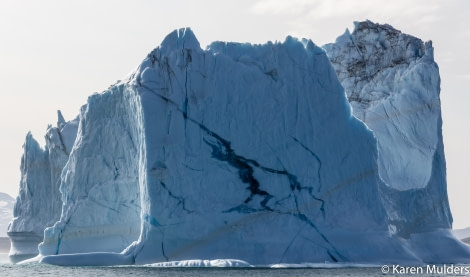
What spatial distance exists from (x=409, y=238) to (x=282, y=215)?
524 centimetres

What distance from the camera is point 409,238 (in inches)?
1048

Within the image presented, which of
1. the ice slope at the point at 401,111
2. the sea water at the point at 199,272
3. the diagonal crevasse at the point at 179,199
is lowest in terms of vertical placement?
the sea water at the point at 199,272

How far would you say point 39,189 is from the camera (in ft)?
121

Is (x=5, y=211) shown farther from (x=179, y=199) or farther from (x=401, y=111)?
(x=179, y=199)

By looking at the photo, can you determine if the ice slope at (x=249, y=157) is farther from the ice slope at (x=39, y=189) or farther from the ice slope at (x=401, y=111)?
the ice slope at (x=39, y=189)

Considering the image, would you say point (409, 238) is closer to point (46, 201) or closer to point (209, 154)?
point (209, 154)

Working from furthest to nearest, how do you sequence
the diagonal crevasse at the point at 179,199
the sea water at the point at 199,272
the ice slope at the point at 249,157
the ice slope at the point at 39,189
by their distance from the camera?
the ice slope at the point at 39,189 < the diagonal crevasse at the point at 179,199 < the ice slope at the point at 249,157 < the sea water at the point at 199,272

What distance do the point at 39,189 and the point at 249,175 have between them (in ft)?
52.1

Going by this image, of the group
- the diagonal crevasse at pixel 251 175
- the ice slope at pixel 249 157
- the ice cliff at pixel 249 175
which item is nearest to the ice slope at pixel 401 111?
the ice cliff at pixel 249 175

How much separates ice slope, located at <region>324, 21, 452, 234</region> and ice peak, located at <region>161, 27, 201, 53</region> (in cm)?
716

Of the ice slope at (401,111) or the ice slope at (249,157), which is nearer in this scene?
the ice slope at (249,157)

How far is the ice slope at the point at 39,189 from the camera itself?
35.8m

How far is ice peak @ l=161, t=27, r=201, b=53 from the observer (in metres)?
24.8

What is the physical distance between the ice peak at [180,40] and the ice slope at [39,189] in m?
11.9
